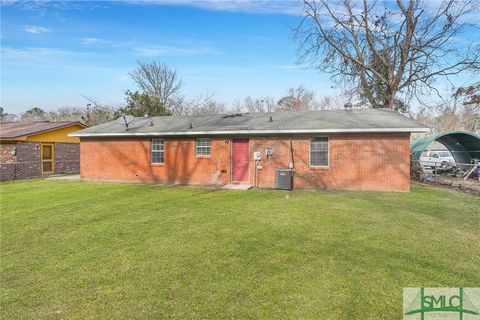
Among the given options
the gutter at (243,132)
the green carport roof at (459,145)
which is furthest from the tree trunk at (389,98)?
the gutter at (243,132)

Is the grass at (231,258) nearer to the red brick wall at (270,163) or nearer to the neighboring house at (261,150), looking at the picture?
the red brick wall at (270,163)

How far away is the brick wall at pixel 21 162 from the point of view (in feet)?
62.1

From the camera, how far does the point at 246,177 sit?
50.4 feet

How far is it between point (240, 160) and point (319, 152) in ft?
11.9

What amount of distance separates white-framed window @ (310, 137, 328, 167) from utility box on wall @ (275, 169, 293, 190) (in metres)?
1.17

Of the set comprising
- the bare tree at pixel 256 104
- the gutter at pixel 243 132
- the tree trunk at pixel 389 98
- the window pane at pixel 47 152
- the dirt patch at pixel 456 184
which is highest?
the bare tree at pixel 256 104

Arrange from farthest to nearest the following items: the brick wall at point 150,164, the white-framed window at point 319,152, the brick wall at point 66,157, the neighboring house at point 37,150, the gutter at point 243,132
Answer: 1. the brick wall at point 66,157
2. the neighboring house at point 37,150
3. the brick wall at point 150,164
4. the white-framed window at point 319,152
5. the gutter at point 243,132

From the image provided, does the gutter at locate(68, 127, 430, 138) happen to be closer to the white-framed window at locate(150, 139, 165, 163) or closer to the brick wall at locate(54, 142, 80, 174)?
the white-framed window at locate(150, 139, 165, 163)

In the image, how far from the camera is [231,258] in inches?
218

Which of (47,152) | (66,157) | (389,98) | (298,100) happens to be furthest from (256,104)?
(47,152)

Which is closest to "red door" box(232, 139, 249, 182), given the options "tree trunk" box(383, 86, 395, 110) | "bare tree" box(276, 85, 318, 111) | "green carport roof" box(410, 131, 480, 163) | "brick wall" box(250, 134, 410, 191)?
"brick wall" box(250, 134, 410, 191)

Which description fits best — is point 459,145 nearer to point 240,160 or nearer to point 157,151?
point 240,160

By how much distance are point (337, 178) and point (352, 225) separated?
6520 mm

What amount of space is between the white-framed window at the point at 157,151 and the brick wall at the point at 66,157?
9880 millimetres
